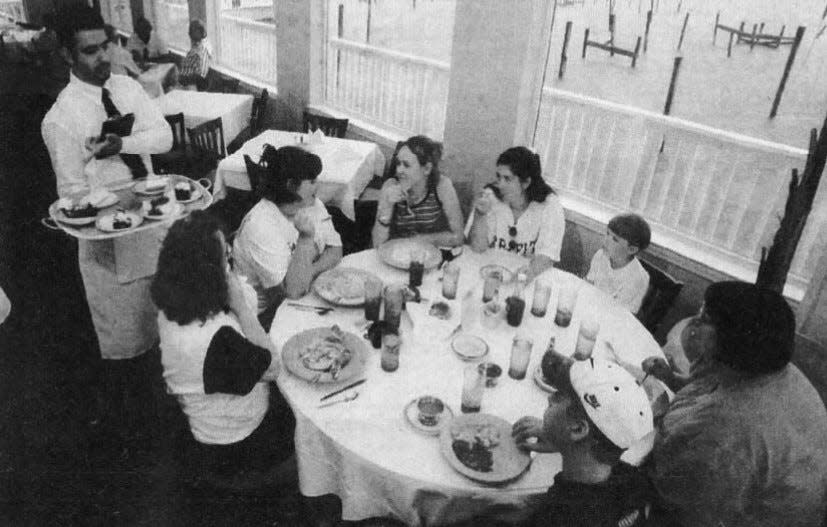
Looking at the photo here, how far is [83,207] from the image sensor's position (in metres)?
2.46

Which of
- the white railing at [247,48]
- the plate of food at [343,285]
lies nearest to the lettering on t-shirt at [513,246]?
the plate of food at [343,285]

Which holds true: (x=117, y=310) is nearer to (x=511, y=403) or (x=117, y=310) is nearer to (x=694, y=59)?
(x=511, y=403)

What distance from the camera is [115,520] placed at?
2.26 m

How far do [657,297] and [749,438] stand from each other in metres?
1.30

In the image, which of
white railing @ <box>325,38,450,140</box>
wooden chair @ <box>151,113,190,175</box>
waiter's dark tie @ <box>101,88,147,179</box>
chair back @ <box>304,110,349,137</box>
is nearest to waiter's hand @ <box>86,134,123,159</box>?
waiter's dark tie @ <box>101,88,147,179</box>

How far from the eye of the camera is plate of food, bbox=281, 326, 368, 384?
181 centimetres

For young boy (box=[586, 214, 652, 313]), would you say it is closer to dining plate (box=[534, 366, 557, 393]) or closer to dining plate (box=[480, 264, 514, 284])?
dining plate (box=[480, 264, 514, 284])

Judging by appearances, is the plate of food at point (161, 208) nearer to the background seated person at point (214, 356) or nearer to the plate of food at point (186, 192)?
the plate of food at point (186, 192)

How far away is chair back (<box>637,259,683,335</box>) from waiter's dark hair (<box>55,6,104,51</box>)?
281cm

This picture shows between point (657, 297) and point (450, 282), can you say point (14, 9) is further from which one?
point (657, 297)

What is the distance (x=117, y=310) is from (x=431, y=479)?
1.93m

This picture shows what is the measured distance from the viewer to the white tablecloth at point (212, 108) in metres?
4.97

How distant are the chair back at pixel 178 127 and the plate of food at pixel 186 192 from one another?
1.89m

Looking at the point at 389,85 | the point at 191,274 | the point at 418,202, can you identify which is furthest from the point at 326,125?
the point at 191,274
